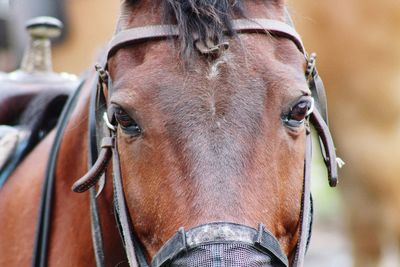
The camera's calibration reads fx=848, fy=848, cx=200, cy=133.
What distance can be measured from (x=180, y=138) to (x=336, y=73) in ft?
10.8

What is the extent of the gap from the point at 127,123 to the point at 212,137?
24cm

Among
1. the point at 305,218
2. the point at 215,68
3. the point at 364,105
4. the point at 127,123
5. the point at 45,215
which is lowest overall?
the point at 364,105

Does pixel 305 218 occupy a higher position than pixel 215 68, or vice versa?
pixel 215 68

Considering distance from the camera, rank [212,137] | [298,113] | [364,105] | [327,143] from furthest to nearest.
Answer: [364,105] → [327,143] → [298,113] → [212,137]

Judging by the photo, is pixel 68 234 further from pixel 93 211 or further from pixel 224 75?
pixel 224 75

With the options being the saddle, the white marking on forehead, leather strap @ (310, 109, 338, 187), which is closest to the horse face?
the white marking on forehead

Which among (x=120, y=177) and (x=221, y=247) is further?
(x=120, y=177)

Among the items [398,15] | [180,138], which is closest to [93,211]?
[180,138]

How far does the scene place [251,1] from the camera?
2.09m

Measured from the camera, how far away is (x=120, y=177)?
2.03 m

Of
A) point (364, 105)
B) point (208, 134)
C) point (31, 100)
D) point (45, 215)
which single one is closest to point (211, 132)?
point (208, 134)

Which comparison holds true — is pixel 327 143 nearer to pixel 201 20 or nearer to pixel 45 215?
pixel 201 20

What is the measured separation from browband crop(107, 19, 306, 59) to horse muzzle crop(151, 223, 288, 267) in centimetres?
49

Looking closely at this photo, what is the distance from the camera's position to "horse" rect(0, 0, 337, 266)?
1787mm
